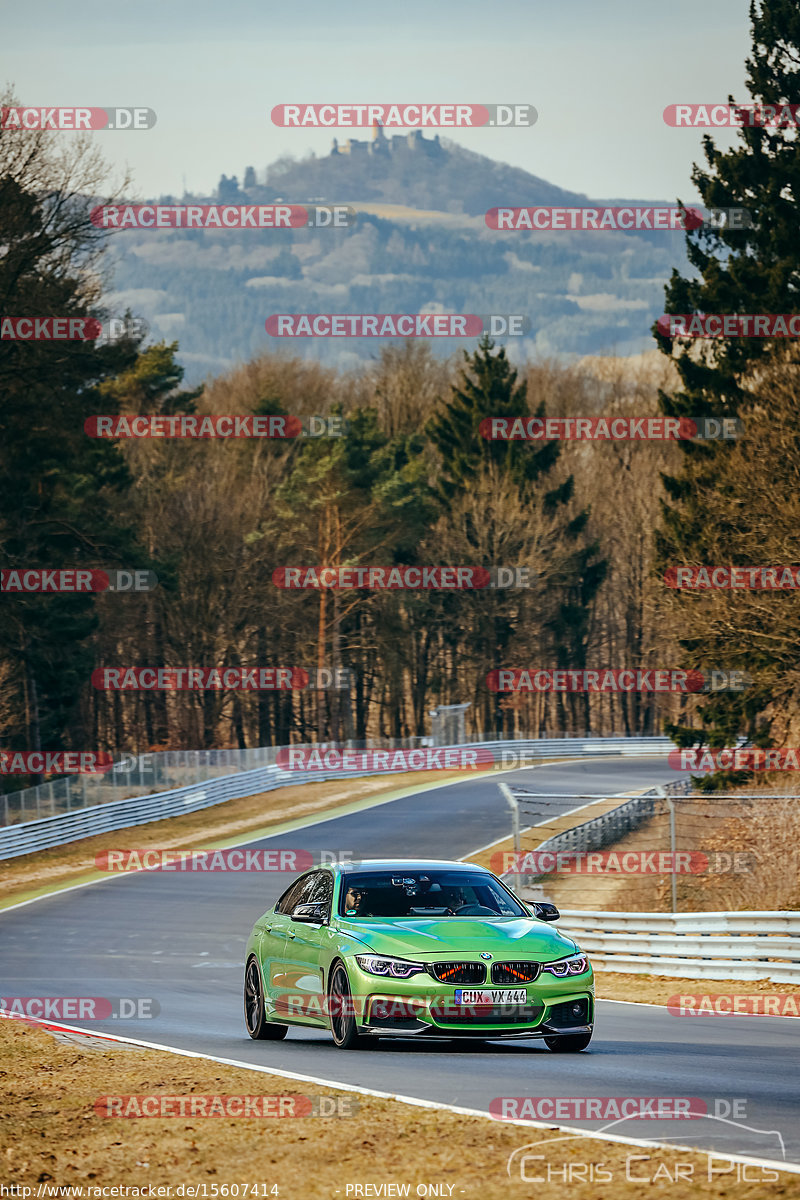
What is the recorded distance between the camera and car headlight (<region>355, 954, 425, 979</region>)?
11031 millimetres

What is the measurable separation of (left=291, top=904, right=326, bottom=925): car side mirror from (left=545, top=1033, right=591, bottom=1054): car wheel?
1.94 metres

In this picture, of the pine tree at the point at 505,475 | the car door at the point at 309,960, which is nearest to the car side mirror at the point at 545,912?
the car door at the point at 309,960

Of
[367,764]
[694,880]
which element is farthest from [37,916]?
[367,764]

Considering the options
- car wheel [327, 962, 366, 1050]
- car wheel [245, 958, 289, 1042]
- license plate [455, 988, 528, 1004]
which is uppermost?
license plate [455, 988, 528, 1004]

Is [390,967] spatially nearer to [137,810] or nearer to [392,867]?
[392,867]

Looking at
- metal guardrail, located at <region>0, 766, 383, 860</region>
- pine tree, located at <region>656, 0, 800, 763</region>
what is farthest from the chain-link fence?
metal guardrail, located at <region>0, 766, 383, 860</region>

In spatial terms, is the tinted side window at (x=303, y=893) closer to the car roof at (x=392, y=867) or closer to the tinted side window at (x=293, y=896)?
the tinted side window at (x=293, y=896)

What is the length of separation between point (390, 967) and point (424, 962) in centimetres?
24

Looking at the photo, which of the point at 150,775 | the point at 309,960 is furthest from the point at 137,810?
the point at 309,960

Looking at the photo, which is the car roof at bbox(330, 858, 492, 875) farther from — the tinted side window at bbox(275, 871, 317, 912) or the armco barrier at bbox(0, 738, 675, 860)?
the armco barrier at bbox(0, 738, 675, 860)

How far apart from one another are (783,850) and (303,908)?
13.8m

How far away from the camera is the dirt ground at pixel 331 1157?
6973mm

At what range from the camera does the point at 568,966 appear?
11305mm

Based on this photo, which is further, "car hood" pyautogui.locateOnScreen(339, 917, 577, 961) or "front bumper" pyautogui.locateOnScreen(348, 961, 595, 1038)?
"car hood" pyautogui.locateOnScreen(339, 917, 577, 961)
